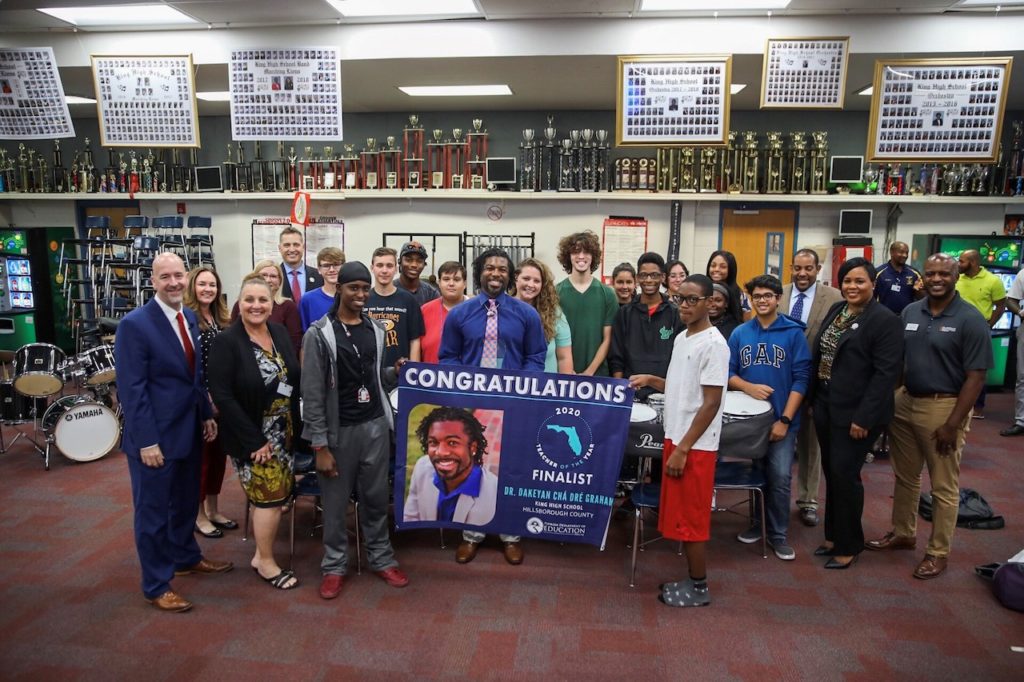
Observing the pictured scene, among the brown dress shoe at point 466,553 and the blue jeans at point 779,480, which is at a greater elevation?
the blue jeans at point 779,480

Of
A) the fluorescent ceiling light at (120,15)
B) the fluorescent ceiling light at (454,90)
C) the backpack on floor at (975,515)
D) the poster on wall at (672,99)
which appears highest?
the fluorescent ceiling light at (120,15)

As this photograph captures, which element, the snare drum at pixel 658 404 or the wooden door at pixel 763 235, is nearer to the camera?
the snare drum at pixel 658 404

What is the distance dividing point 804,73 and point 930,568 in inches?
146

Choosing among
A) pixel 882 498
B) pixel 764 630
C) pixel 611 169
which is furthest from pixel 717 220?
pixel 764 630

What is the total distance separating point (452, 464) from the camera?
11.7ft

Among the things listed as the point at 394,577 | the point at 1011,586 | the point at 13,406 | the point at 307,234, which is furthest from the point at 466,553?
the point at 307,234

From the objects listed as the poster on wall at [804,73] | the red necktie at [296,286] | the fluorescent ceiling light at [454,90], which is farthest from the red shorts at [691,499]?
the fluorescent ceiling light at [454,90]

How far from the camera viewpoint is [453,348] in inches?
148

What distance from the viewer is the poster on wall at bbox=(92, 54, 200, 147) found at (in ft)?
18.6

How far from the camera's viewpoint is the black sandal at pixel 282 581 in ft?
11.3

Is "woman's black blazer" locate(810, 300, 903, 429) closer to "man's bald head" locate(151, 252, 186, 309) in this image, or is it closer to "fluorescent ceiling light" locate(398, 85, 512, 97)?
"man's bald head" locate(151, 252, 186, 309)

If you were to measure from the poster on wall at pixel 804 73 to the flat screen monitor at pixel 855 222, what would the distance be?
3.10m

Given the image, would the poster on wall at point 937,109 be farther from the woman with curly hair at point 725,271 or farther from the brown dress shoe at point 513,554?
the brown dress shoe at point 513,554

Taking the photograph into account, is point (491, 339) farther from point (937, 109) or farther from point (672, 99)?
point (937, 109)
